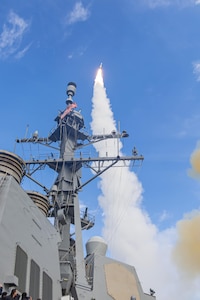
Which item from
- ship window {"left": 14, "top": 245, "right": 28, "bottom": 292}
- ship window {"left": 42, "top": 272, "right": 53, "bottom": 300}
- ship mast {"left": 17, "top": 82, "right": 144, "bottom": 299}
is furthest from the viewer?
ship mast {"left": 17, "top": 82, "right": 144, "bottom": 299}

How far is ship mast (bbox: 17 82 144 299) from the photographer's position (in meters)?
10.7

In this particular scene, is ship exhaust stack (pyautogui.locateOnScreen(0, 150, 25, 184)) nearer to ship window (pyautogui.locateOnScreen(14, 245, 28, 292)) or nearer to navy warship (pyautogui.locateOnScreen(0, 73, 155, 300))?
navy warship (pyautogui.locateOnScreen(0, 73, 155, 300))

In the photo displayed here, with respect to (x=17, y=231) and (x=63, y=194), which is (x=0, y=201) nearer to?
(x=17, y=231)

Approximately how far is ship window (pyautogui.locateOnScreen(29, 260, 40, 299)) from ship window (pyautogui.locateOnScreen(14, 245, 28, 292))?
0.30 metres

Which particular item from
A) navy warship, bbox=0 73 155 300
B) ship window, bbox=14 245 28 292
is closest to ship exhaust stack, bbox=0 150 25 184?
navy warship, bbox=0 73 155 300

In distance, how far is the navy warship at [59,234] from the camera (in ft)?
21.4

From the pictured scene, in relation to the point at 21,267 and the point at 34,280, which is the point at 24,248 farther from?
the point at 34,280

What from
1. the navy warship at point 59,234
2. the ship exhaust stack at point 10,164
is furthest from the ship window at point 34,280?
the ship exhaust stack at point 10,164

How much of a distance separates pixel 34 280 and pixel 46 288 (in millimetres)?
664

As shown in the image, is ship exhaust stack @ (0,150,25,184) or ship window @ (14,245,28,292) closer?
ship window @ (14,245,28,292)

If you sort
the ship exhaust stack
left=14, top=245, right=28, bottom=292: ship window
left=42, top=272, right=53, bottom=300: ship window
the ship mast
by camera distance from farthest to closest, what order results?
1. the ship mast
2. the ship exhaust stack
3. left=42, top=272, right=53, bottom=300: ship window
4. left=14, top=245, right=28, bottom=292: ship window

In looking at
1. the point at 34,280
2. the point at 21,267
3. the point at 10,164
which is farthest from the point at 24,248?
the point at 10,164

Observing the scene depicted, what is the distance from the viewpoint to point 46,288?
7348mm

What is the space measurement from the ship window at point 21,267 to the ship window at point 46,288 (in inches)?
36.4
